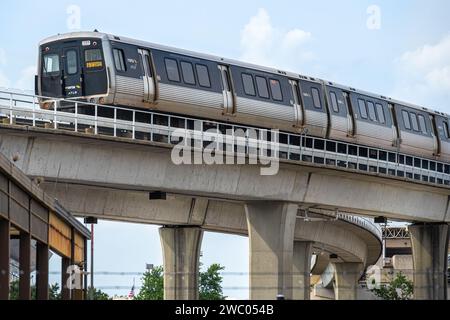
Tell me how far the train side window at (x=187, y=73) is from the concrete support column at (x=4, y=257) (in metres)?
21.2

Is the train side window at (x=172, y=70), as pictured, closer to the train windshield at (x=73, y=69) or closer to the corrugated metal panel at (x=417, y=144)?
the train windshield at (x=73, y=69)

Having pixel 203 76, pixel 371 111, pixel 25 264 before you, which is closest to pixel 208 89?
pixel 203 76

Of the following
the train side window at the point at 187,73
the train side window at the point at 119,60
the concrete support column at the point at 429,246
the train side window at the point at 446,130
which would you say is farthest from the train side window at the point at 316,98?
the train side window at the point at 446,130

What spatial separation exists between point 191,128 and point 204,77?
2.49 m

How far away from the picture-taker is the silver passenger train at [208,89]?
47.9 m

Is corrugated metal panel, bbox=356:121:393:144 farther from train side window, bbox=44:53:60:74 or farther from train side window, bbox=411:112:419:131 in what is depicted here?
train side window, bbox=44:53:60:74

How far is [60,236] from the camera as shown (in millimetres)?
40625

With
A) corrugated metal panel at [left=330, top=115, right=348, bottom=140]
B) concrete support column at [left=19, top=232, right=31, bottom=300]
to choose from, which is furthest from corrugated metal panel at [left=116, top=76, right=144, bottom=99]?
concrete support column at [left=19, top=232, right=31, bottom=300]

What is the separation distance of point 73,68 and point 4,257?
769 inches

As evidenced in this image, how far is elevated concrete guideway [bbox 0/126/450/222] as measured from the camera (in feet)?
141

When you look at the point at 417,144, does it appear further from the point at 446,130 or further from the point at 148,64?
the point at 148,64
